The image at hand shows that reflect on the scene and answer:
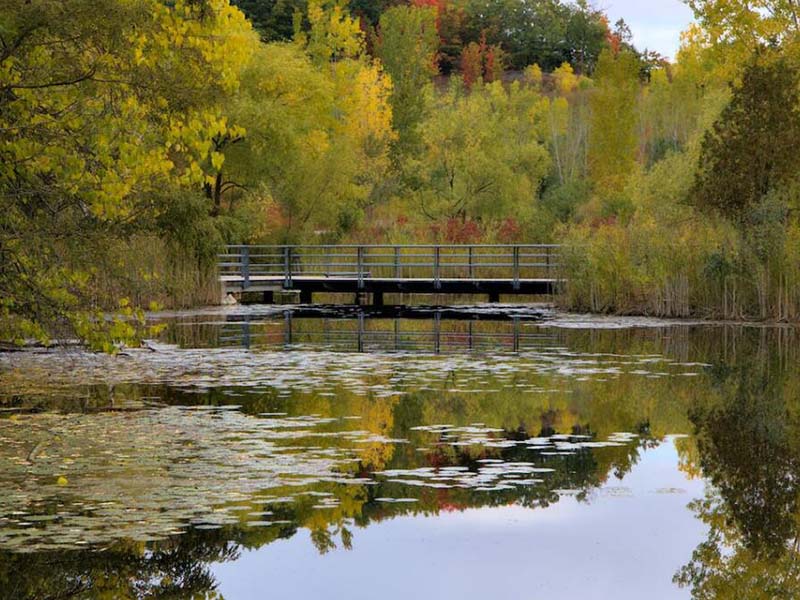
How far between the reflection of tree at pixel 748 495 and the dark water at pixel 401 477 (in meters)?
0.03

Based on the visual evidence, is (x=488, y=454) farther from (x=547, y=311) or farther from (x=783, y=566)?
(x=547, y=311)

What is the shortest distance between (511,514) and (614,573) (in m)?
1.56

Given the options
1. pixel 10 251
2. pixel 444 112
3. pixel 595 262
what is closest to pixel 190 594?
pixel 10 251

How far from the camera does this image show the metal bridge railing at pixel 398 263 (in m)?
38.2

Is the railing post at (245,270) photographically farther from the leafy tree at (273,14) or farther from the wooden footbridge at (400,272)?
the leafy tree at (273,14)

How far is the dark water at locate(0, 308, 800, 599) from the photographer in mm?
8086

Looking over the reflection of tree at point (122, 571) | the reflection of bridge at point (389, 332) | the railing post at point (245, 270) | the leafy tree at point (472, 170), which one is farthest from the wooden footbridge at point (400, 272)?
the reflection of tree at point (122, 571)

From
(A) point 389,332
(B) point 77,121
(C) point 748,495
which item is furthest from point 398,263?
(C) point 748,495

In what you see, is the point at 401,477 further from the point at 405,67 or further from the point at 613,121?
the point at 405,67

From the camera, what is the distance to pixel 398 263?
38188mm

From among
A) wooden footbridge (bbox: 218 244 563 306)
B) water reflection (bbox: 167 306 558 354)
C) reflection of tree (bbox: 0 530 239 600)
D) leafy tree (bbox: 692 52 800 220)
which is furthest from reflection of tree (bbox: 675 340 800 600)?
wooden footbridge (bbox: 218 244 563 306)

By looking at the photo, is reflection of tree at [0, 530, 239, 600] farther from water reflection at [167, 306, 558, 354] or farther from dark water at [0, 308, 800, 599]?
water reflection at [167, 306, 558, 354]

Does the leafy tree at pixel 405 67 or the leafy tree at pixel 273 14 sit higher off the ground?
the leafy tree at pixel 273 14

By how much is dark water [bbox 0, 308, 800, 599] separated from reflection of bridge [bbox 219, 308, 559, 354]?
288 cm
